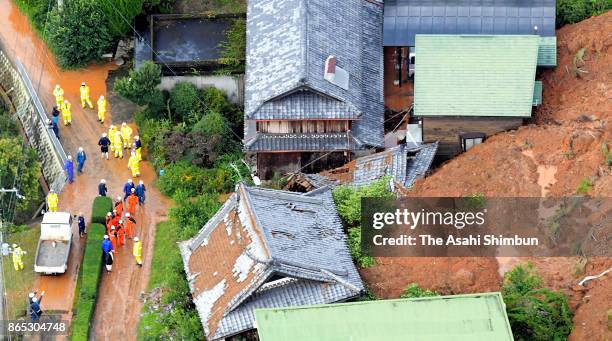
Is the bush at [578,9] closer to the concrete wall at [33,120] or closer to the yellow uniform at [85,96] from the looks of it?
the yellow uniform at [85,96]

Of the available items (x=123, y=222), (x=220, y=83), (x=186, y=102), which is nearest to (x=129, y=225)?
(x=123, y=222)

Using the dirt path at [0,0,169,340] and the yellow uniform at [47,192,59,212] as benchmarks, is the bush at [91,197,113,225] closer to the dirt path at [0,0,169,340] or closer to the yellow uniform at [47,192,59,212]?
the dirt path at [0,0,169,340]

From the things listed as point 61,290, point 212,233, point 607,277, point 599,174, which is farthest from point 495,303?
point 61,290

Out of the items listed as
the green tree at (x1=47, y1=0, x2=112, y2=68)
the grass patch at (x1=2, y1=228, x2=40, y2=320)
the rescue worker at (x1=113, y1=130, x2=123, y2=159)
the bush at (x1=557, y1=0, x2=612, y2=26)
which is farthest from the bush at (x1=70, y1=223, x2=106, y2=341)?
the bush at (x1=557, y1=0, x2=612, y2=26)

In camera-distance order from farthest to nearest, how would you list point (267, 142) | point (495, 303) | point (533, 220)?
point (267, 142) < point (533, 220) < point (495, 303)

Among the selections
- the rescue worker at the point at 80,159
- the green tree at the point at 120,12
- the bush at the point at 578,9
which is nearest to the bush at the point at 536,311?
the bush at the point at 578,9

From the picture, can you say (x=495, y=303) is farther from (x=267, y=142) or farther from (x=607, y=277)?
(x=267, y=142)
